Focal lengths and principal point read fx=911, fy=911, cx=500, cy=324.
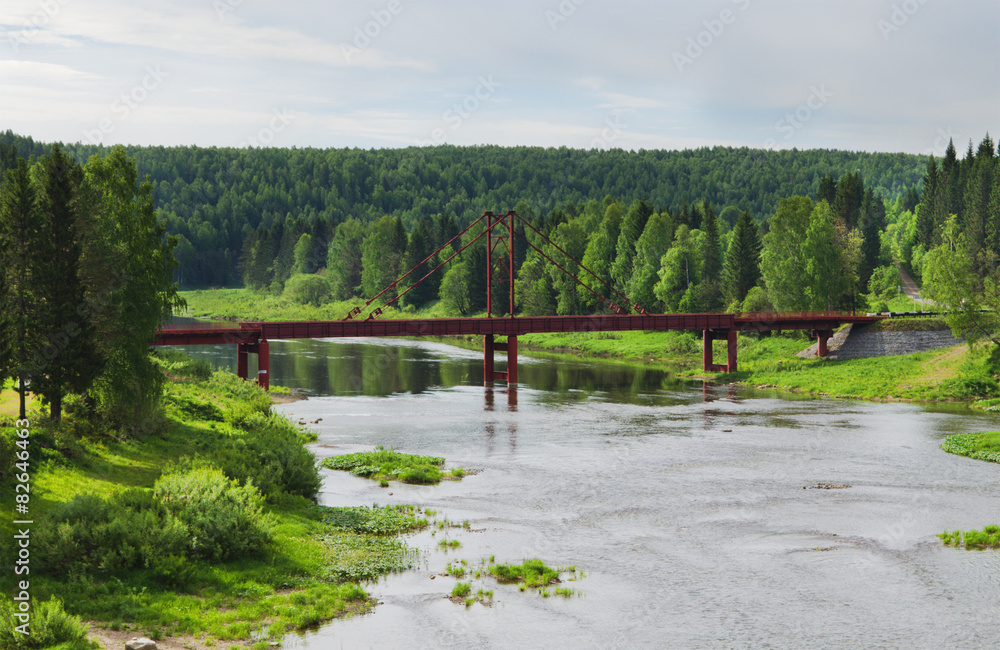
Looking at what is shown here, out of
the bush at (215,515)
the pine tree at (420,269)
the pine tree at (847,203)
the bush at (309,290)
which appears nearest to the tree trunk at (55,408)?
the bush at (215,515)

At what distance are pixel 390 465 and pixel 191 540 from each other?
17.3 meters

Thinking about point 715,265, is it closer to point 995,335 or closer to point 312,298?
point 995,335

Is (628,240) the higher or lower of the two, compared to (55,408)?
higher

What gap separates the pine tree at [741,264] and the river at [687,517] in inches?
1589

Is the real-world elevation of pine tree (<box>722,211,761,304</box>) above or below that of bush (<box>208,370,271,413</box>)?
above

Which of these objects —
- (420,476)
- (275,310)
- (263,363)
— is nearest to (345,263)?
(275,310)

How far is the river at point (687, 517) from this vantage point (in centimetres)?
2403

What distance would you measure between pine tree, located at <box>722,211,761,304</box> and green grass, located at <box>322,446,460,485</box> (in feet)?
237

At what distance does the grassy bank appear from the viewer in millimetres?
22938

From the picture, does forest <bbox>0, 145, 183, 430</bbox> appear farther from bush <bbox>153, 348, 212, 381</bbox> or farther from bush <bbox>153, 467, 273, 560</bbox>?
bush <bbox>153, 348, 212, 381</bbox>

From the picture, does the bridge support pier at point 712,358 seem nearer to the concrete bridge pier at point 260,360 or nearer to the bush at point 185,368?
the concrete bridge pier at point 260,360

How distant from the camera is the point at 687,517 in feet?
115

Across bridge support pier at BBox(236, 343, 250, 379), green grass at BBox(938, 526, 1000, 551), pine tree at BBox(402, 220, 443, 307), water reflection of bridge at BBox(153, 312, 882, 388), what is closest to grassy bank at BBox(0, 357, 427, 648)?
green grass at BBox(938, 526, 1000, 551)

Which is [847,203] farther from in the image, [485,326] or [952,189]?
[485,326]
